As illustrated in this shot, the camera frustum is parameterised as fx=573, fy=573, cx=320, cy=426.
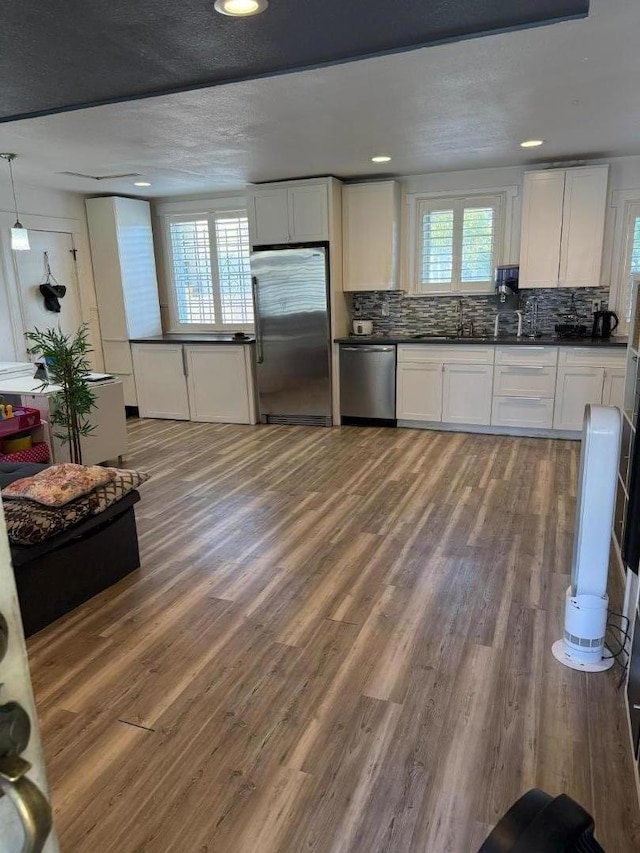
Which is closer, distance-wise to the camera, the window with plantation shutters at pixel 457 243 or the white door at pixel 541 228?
the white door at pixel 541 228

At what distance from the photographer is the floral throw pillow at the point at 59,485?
2.57 meters

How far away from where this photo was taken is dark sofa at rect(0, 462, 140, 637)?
8.05 feet

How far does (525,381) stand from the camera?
530 cm

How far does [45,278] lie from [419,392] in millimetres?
3995

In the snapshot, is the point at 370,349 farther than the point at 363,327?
No

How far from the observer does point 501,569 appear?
2.97m

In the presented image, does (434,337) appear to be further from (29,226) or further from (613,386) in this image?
(29,226)

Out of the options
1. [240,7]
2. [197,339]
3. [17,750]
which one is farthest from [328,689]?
[197,339]

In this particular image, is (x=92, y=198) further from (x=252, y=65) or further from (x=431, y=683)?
(x=431, y=683)

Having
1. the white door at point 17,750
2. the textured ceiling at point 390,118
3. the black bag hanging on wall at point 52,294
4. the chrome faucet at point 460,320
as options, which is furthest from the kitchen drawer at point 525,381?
the white door at point 17,750

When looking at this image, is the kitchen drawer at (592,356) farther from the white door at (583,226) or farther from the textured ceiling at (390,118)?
the textured ceiling at (390,118)

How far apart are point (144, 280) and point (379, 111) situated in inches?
160

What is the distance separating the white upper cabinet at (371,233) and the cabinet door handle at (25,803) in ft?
18.9

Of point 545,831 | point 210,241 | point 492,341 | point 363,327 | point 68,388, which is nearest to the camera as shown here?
point 545,831
